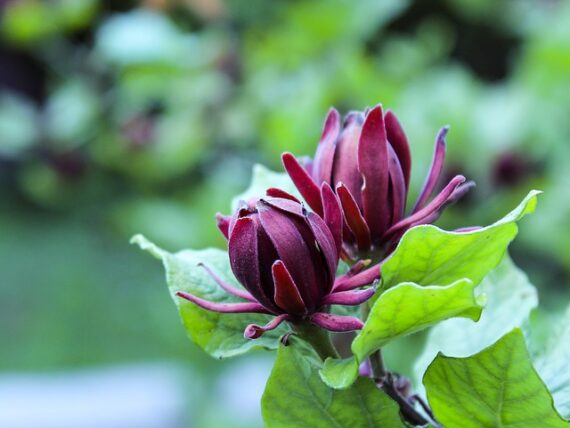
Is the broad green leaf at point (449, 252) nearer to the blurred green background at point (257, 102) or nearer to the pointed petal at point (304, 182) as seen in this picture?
the pointed petal at point (304, 182)

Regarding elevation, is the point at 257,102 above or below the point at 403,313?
above

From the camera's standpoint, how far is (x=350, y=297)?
383 millimetres

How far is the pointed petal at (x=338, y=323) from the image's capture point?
1.26 feet

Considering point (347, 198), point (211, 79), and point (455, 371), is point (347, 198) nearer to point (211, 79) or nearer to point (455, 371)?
point (455, 371)

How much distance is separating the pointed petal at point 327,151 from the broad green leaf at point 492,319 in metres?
0.12

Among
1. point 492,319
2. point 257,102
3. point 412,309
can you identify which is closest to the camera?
point 412,309

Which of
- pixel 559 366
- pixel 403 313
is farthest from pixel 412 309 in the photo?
pixel 559 366

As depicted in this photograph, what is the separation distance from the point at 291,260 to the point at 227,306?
0.04m

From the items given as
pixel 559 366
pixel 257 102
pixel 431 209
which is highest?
pixel 257 102

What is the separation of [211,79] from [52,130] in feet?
1.56

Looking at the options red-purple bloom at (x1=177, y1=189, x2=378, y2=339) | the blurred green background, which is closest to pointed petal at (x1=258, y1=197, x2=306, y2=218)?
red-purple bloom at (x1=177, y1=189, x2=378, y2=339)

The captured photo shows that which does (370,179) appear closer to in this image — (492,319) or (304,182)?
(304,182)

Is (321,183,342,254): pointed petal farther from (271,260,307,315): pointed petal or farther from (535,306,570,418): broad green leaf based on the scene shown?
(535,306,570,418): broad green leaf

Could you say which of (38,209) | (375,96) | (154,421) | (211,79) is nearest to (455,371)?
(375,96)
